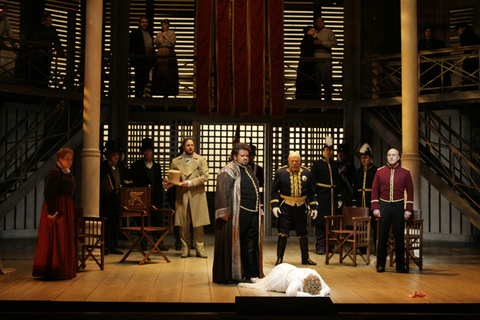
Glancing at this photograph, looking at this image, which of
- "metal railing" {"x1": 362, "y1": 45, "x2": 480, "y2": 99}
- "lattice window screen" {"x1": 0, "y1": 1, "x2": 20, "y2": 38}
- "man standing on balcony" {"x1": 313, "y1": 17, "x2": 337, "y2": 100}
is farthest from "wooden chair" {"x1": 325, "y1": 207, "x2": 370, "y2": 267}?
"lattice window screen" {"x1": 0, "y1": 1, "x2": 20, "y2": 38}

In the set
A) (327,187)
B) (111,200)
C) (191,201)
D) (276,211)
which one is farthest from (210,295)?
(327,187)

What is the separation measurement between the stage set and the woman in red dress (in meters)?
0.15

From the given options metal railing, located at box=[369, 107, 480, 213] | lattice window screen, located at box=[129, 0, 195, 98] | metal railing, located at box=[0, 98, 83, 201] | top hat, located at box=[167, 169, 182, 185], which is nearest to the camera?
top hat, located at box=[167, 169, 182, 185]

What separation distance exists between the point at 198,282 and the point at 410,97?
425 cm

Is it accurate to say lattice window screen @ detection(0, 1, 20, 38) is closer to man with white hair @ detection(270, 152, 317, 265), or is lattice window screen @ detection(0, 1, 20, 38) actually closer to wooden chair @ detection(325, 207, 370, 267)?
man with white hair @ detection(270, 152, 317, 265)

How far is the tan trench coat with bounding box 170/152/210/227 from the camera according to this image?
7.75 m

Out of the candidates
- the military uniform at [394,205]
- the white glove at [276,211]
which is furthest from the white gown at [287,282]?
the military uniform at [394,205]

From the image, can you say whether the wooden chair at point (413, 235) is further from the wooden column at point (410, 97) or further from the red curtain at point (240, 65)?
the red curtain at point (240, 65)

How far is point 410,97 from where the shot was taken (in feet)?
25.8

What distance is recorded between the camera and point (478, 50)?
360 inches

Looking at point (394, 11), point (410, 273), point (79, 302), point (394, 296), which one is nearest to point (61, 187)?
point (79, 302)

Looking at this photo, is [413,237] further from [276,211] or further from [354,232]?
[276,211]

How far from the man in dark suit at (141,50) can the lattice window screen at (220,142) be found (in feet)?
5.32

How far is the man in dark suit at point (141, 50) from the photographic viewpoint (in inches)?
399
